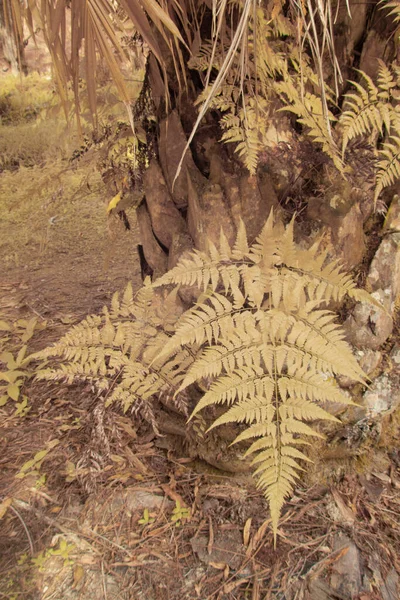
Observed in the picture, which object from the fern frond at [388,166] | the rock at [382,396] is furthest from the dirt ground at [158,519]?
the fern frond at [388,166]

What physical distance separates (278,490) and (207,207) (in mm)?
1116

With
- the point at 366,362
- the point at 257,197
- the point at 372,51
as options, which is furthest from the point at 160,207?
the point at 366,362

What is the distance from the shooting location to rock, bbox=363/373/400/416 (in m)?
1.99

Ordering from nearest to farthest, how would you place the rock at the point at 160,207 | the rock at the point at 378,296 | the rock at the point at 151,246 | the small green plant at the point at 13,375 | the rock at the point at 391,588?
the rock at the point at 391,588
the rock at the point at 378,296
the rock at the point at 160,207
the rock at the point at 151,246
the small green plant at the point at 13,375

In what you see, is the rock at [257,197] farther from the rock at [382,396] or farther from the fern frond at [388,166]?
the rock at [382,396]

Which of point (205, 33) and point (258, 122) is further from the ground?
point (205, 33)

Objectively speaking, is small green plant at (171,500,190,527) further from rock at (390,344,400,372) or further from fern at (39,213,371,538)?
rock at (390,344,400,372)

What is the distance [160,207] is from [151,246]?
0.71 feet

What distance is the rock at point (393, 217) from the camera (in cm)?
191

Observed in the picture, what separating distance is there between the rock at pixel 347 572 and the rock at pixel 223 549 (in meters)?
0.35

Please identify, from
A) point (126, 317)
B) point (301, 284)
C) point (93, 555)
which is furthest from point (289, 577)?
point (126, 317)

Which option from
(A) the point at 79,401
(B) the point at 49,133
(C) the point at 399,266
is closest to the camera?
(C) the point at 399,266

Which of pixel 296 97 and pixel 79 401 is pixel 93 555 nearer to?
pixel 79 401

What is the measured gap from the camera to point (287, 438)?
4.86 ft
